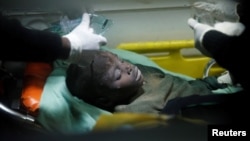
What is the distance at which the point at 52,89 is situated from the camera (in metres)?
1.27

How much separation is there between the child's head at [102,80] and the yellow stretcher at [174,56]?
15.8 inches

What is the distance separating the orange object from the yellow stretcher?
49 centimetres

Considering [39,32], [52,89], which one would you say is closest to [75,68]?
[52,89]

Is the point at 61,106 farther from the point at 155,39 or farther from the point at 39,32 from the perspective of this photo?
the point at 155,39

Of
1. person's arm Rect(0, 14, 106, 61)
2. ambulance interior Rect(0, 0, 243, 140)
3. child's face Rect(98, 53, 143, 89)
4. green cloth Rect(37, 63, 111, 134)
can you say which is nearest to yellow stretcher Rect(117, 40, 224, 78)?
ambulance interior Rect(0, 0, 243, 140)

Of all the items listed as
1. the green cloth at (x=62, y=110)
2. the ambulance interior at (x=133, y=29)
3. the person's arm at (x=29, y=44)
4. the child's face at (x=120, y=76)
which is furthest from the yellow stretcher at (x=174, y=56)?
the person's arm at (x=29, y=44)

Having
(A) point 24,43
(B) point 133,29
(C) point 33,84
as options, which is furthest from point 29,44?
(B) point 133,29

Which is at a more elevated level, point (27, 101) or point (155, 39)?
point (155, 39)

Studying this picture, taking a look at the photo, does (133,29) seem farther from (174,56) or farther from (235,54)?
(235,54)

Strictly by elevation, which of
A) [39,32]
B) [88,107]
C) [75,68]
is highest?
[39,32]

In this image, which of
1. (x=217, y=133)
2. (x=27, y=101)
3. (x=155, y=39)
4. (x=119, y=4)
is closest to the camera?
(x=217, y=133)

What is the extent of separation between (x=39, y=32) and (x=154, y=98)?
0.56m

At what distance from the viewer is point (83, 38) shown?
1160mm

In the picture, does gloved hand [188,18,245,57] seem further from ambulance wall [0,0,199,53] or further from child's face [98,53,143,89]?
ambulance wall [0,0,199,53]
